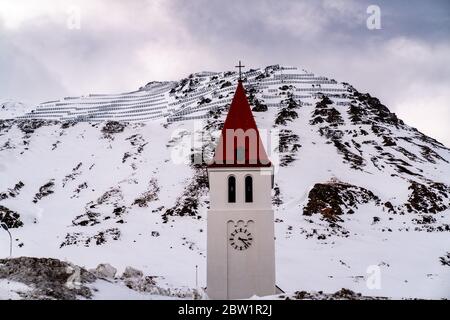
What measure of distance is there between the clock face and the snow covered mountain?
13.9ft

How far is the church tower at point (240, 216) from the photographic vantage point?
2439 centimetres

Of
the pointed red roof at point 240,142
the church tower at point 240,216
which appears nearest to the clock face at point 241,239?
the church tower at point 240,216

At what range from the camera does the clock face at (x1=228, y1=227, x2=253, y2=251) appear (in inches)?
975

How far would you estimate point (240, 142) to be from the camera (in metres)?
26.3

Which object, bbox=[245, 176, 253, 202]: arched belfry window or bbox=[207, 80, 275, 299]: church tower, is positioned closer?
bbox=[207, 80, 275, 299]: church tower

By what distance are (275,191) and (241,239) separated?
34670 millimetres

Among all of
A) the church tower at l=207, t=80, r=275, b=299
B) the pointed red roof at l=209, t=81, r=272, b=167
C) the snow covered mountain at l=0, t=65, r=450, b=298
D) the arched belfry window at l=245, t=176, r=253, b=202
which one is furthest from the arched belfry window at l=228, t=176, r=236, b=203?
the snow covered mountain at l=0, t=65, r=450, b=298

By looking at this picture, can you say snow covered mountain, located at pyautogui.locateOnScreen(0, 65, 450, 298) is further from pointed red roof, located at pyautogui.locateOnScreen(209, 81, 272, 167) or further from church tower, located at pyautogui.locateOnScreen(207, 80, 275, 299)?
pointed red roof, located at pyautogui.locateOnScreen(209, 81, 272, 167)

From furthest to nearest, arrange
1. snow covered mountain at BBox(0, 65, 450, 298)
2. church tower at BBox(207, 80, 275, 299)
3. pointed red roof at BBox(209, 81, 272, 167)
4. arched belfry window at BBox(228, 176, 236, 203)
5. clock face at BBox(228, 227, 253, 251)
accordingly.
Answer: snow covered mountain at BBox(0, 65, 450, 298), pointed red roof at BBox(209, 81, 272, 167), arched belfry window at BBox(228, 176, 236, 203), clock face at BBox(228, 227, 253, 251), church tower at BBox(207, 80, 275, 299)

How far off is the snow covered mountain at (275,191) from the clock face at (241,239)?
4249 mm

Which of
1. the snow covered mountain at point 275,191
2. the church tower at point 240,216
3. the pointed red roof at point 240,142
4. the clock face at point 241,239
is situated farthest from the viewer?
the snow covered mountain at point 275,191

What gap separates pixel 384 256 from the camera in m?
40.4

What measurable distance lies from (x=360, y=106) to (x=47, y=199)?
67743mm

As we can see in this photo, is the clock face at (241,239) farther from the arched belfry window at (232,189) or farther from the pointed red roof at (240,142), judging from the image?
the pointed red roof at (240,142)
